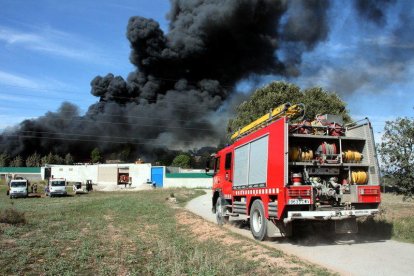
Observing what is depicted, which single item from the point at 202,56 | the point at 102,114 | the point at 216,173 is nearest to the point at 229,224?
the point at 216,173

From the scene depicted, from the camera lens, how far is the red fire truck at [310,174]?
979 cm

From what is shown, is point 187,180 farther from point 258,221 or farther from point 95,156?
point 258,221

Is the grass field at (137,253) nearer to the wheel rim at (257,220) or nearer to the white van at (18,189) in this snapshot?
the wheel rim at (257,220)

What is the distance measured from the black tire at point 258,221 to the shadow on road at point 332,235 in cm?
43

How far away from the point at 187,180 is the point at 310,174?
51248 mm

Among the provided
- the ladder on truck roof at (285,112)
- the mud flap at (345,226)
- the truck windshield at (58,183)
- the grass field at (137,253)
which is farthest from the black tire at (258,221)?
the truck windshield at (58,183)

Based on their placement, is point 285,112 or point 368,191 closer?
point 368,191

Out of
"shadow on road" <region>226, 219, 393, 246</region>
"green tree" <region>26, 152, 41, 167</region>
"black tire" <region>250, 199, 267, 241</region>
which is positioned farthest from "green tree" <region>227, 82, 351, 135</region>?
"green tree" <region>26, 152, 41, 167</region>

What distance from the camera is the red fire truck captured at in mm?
9789

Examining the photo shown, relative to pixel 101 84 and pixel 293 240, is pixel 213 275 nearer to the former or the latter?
pixel 293 240

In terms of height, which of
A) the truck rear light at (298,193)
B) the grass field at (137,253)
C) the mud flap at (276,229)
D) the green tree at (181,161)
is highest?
the green tree at (181,161)

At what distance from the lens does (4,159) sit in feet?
266

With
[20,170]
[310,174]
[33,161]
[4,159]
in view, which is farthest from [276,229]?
[4,159]

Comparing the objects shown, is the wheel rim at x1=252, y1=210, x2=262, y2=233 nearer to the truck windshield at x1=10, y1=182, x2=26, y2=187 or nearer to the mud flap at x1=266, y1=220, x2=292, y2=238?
the mud flap at x1=266, y1=220, x2=292, y2=238
